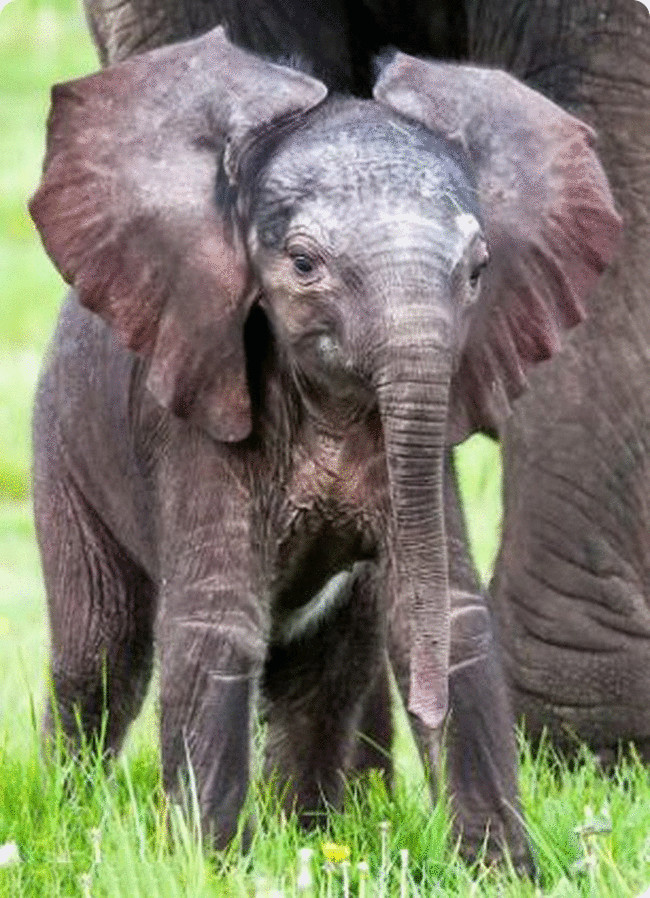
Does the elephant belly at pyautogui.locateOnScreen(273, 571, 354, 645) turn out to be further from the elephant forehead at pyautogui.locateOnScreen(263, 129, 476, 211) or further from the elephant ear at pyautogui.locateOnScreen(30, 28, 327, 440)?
the elephant forehead at pyautogui.locateOnScreen(263, 129, 476, 211)

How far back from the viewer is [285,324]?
4.53 meters

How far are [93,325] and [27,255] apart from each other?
23.5ft

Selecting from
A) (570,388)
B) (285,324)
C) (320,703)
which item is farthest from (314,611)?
(570,388)

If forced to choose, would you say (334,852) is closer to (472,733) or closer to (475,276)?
(472,733)

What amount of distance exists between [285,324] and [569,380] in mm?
1193

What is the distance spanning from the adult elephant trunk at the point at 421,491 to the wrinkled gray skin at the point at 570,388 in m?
1.10

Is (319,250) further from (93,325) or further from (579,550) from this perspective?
(579,550)

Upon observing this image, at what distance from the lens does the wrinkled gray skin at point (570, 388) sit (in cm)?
554

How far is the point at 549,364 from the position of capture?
18.5ft

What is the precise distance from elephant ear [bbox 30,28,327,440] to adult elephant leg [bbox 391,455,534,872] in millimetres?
317

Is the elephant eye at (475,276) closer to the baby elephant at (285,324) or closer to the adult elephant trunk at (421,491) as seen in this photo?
the baby elephant at (285,324)

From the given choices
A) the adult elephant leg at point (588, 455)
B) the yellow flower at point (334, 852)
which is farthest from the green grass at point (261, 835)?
the adult elephant leg at point (588, 455)

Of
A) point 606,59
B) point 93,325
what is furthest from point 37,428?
point 606,59

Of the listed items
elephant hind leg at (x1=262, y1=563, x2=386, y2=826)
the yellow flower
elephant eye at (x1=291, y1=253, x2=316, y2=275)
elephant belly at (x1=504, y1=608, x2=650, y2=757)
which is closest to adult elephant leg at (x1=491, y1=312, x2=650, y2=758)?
elephant belly at (x1=504, y1=608, x2=650, y2=757)
